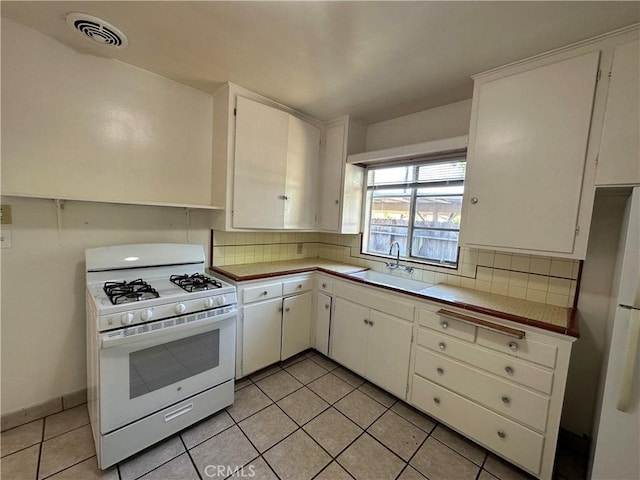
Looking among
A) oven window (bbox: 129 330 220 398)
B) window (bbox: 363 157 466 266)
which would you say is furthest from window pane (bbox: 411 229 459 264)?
oven window (bbox: 129 330 220 398)

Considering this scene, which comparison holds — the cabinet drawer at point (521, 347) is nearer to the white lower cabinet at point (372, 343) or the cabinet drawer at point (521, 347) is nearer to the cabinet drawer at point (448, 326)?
the cabinet drawer at point (448, 326)

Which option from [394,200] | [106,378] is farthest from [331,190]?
[106,378]

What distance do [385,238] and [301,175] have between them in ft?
3.50

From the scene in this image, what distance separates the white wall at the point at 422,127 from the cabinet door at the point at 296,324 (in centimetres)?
171

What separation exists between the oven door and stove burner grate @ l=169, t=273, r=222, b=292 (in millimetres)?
218

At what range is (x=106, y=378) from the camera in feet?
4.34

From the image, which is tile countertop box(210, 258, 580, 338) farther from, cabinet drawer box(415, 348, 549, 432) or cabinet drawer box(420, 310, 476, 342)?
cabinet drawer box(415, 348, 549, 432)

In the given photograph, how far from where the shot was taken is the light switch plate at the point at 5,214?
151 cm

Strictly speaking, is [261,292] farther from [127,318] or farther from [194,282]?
[127,318]

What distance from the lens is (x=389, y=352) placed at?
6.63 ft

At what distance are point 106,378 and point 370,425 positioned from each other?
1605 millimetres

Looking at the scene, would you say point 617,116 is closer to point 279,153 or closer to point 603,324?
point 603,324

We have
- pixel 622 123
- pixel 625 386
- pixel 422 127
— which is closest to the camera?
pixel 625 386

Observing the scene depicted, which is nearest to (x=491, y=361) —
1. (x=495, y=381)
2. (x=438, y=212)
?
(x=495, y=381)
